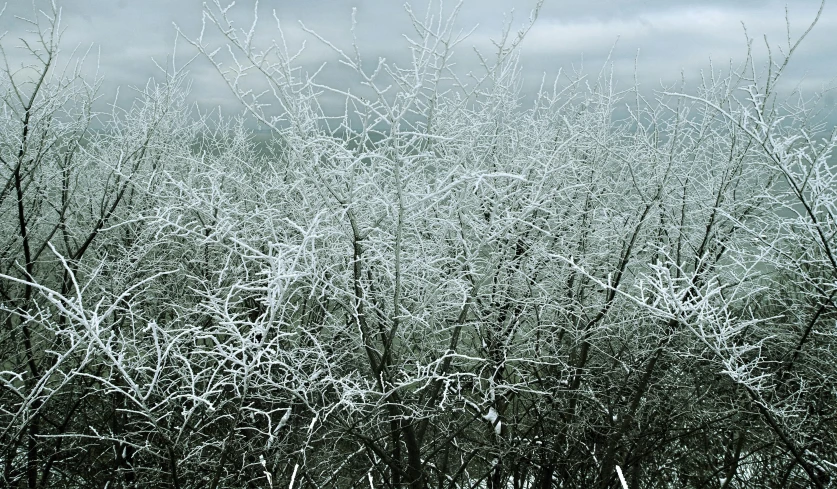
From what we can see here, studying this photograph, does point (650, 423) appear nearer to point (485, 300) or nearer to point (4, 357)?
point (485, 300)

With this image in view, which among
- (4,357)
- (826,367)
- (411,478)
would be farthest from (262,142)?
(826,367)

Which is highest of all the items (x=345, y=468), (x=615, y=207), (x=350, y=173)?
(x=350, y=173)

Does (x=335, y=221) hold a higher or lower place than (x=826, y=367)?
higher

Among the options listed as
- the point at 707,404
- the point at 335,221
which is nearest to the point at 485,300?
the point at 335,221

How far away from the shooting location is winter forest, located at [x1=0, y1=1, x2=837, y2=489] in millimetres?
5059

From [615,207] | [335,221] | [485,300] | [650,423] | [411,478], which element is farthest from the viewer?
[615,207]

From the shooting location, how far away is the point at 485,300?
6707mm

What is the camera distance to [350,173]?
483 cm

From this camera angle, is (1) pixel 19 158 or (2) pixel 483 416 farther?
(1) pixel 19 158

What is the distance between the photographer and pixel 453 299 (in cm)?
602

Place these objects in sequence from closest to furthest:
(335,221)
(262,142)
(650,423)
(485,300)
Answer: (335,221) → (650,423) → (485,300) → (262,142)

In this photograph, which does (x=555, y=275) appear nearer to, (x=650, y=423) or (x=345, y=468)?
(x=650, y=423)

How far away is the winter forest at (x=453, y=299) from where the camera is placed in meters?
5.06

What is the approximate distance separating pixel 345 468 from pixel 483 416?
162 centimetres
